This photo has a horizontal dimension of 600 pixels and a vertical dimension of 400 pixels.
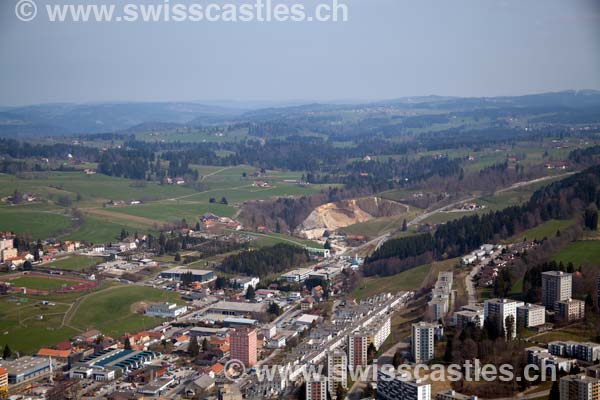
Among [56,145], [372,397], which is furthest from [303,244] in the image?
[56,145]

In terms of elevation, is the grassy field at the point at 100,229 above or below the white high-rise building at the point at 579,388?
below

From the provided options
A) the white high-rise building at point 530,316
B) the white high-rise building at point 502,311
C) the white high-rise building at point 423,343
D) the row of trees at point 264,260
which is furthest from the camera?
the row of trees at point 264,260

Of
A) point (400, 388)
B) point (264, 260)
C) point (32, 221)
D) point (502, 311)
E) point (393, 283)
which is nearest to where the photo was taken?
point (400, 388)

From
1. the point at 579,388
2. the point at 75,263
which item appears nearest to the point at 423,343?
the point at 579,388

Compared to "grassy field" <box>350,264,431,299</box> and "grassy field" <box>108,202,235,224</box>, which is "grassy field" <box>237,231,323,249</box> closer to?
"grassy field" <box>108,202,235,224</box>

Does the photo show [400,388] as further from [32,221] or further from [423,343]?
[32,221]

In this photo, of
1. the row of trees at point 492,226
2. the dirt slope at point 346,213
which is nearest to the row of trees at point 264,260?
the row of trees at point 492,226

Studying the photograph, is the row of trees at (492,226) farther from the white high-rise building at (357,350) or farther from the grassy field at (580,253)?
the white high-rise building at (357,350)
